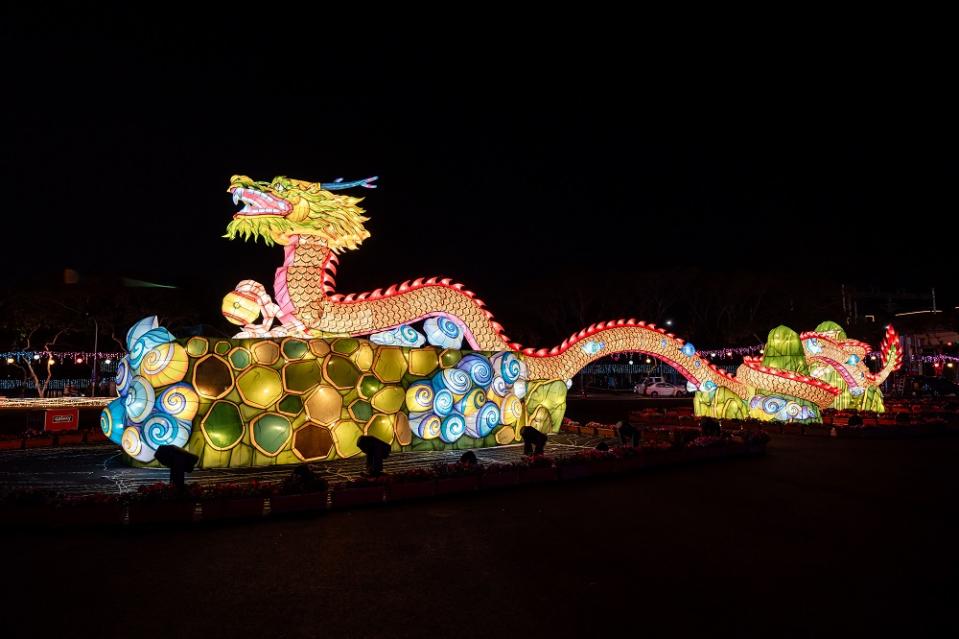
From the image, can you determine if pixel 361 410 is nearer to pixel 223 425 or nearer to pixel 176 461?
pixel 223 425

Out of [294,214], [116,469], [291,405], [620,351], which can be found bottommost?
[116,469]

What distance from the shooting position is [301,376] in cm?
1023

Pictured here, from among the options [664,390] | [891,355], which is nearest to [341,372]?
[891,355]

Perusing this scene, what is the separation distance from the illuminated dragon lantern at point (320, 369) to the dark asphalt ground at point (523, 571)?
3416 mm

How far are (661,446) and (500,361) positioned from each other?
3.68 metres

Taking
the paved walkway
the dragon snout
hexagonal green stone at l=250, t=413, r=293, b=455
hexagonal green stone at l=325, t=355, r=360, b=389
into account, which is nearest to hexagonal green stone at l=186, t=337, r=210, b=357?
hexagonal green stone at l=250, t=413, r=293, b=455

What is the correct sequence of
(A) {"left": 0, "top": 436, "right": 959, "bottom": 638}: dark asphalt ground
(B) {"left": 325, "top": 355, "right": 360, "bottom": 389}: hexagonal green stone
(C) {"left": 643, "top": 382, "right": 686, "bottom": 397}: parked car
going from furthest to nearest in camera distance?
(C) {"left": 643, "top": 382, "right": 686, "bottom": 397}: parked car
(B) {"left": 325, "top": 355, "right": 360, "bottom": 389}: hexagonal green stone
(A) {"left": 0, "top": 436, "right": 959, "bottom": 638}: dark asphalt ground

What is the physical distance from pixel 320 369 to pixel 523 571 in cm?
640

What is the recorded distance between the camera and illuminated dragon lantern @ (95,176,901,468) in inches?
378

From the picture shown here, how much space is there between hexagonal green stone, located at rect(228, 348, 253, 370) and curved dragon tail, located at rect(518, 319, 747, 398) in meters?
5.83

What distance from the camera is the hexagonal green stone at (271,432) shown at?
32.1 feet

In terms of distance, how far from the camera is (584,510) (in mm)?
7125

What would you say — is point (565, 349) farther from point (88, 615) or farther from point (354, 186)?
point (88, 615)

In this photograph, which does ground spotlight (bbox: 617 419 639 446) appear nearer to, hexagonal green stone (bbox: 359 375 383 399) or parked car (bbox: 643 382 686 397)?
hexagonal green stone (bbox: 359 375 383 399)
